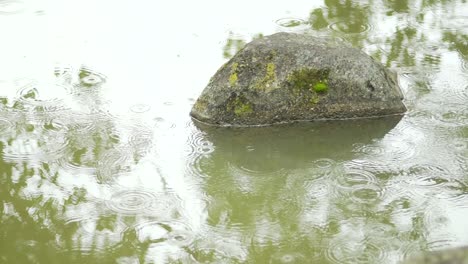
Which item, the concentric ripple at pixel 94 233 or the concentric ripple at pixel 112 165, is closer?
the concentric ripple at pixel 94 233

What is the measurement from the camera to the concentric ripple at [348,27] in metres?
8.13

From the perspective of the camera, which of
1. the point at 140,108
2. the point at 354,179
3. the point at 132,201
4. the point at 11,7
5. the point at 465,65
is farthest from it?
the point at 11,7

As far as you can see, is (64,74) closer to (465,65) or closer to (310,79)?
(310,79)

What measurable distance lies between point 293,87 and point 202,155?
100 cm

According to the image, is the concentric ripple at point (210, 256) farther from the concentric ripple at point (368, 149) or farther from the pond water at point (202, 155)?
the concentric ripple at point (368, 149)

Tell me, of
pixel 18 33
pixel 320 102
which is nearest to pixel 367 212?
pixel 320 102

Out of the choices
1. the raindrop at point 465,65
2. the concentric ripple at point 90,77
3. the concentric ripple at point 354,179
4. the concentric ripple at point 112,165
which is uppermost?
the concentric ripple at point 90,77

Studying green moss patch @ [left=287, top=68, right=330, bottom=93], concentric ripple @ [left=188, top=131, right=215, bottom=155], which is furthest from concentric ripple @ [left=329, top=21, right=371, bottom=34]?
concentric ripple @ [left=188, top=131, right=215, bottom=155]

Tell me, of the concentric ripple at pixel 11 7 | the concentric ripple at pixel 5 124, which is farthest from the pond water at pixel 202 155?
the concentric ripple at pixel 11 7

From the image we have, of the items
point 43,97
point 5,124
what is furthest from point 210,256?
point 43,97

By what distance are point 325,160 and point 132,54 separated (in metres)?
2.79

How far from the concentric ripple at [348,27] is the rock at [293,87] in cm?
181

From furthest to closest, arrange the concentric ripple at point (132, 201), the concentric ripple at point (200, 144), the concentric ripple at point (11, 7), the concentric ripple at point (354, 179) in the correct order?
1. the concentric ripple at point (11, 7)
2. the concentric ripple at point (200, 144)
3. the concentric ripple at point (354, 179)
4. the concentric ripple at point (132, 201)

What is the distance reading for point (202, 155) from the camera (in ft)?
19.2
